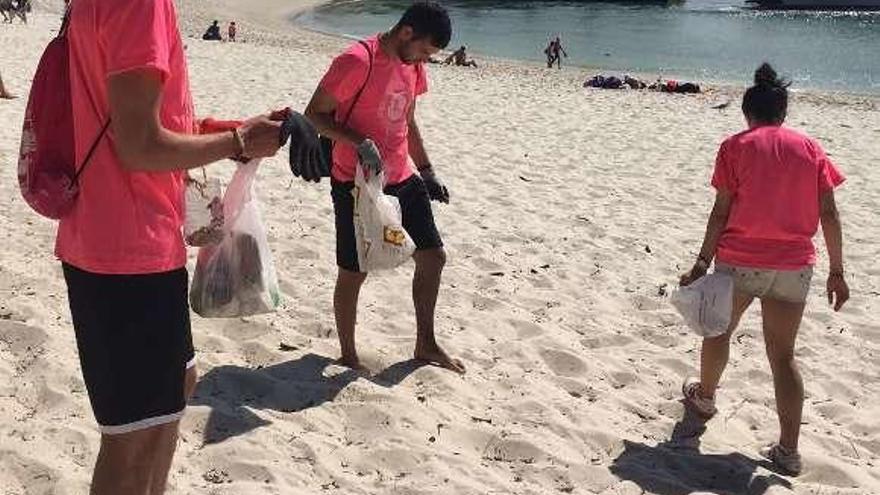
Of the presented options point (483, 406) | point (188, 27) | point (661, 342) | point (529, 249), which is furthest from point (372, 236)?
point (188, 27)

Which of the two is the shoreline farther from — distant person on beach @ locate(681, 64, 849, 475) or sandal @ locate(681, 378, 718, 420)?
distant person on beach @ locate(681, 64, 849, 475)

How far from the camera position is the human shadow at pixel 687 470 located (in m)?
3.78

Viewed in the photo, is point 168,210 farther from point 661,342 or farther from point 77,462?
point 661,342

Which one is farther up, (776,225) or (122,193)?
(122,193)

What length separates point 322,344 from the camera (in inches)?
191

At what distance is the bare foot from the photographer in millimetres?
4637

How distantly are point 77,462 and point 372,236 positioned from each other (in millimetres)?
1417

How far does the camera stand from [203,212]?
2.70 meters

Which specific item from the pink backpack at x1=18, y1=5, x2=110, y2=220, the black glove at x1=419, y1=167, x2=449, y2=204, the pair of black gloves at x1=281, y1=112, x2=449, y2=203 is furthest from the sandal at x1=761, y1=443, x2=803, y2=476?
the pink backpack at x1=18, y1=5, x2=110, y2=220

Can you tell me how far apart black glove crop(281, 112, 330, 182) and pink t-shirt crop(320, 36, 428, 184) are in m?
1.54

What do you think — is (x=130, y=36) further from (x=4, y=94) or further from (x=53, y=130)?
(x=4, y=94)

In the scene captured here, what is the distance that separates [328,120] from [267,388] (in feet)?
3.77

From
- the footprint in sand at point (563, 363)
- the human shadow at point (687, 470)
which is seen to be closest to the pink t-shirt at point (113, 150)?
the human shadow at point (687, 470)

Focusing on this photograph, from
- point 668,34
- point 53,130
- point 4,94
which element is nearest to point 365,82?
point 53,130
